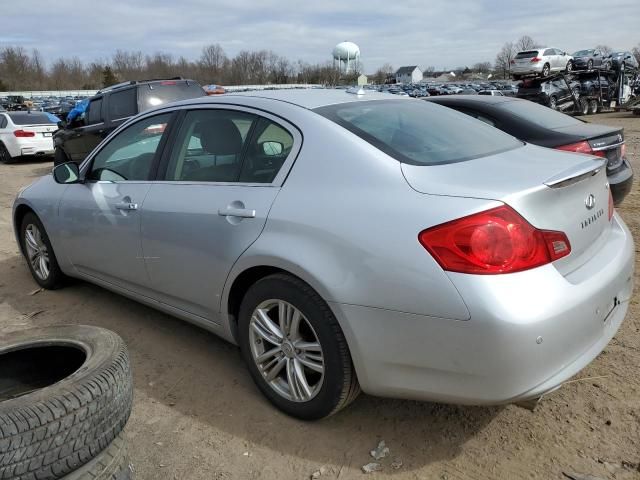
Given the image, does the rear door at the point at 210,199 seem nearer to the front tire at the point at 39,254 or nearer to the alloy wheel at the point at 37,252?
the front tire at the point at 39,254

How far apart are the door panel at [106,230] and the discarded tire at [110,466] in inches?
58.9

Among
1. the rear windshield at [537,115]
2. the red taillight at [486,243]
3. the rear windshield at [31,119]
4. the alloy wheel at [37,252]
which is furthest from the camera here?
the rear windshield at [31,119]

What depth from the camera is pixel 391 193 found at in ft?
7.51

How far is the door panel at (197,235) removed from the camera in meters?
2.76

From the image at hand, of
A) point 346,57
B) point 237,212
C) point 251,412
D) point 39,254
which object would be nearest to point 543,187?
point 237,212

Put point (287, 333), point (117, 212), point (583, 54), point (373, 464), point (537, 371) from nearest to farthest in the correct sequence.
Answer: point (537, 371) < point (373, 464) < point (287, 333) < point (117, 212) < point (583, 54)

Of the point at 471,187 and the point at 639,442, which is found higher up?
the point at 471,187

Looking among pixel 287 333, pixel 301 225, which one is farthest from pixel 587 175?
pixel 287 333

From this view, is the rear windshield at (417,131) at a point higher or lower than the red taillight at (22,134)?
higher

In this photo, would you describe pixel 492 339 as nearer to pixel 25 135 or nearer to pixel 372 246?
pixel 372 246

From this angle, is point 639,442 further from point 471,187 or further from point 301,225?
point 301,225

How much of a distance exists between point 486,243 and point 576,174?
2.22 feet

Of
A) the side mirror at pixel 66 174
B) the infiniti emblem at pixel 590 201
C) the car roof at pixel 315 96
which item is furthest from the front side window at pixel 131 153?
the infiniti emblem at pixel 590 201

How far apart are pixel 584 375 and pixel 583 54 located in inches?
1284
